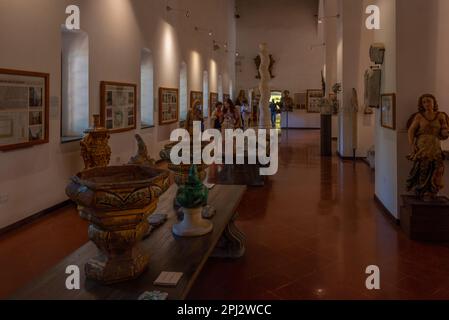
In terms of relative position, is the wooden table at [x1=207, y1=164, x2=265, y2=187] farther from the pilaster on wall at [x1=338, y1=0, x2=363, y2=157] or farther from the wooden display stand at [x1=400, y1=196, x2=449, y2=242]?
the pilaster on wall at [x1=338, y1=0, x2=363, y2=157]

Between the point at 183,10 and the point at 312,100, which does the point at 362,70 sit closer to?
the point at 183,10

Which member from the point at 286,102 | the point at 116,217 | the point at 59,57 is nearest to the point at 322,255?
the point at 116,217

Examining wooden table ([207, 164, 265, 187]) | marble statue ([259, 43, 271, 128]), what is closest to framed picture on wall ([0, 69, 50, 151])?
wooden table ([207, 164, 265, 187])

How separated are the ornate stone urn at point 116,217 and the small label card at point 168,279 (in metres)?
0.14

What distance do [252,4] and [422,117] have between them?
2343 cm

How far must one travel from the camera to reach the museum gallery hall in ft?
7.74

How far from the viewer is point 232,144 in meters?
10.1

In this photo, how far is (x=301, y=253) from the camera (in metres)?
4.51

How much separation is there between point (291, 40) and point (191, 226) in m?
24.5

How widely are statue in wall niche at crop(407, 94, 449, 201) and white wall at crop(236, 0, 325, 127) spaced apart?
2097 cm

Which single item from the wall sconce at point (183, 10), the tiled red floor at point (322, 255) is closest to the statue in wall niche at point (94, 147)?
the tiled red floor at point (322, 255)

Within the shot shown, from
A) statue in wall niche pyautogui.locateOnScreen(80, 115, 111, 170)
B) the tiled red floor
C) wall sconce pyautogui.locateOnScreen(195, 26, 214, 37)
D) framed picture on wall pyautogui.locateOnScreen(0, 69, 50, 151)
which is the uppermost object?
wall sconce pyautogui.locateOnScreen(195, 26, 214, 37)

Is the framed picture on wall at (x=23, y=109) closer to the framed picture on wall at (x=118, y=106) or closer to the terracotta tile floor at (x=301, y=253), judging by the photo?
the terracotta tile floor at (x=301, y=253)
